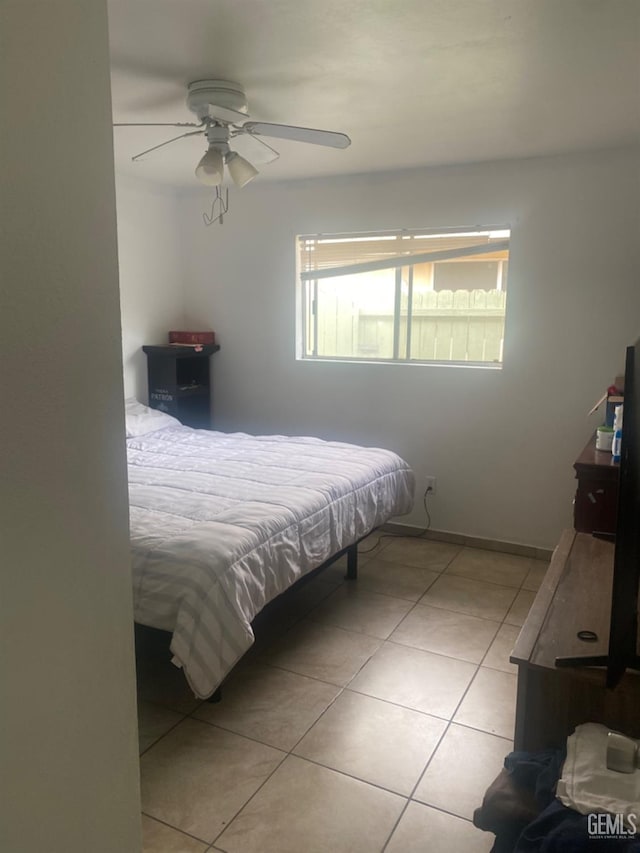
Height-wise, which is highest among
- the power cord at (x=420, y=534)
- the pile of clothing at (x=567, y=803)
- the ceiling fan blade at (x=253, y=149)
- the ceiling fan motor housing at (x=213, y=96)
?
the ceiling fan motor housing at (x=213, y=96)

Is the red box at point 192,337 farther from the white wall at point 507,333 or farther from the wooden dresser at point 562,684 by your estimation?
the wooden dresser at point 562,684

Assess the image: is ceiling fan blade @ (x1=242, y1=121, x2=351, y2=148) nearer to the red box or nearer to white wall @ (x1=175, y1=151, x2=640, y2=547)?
white wall @ (x1=175, y1=151, x2=640, y2=547)

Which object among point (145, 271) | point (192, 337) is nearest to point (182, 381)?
point (192, 337)

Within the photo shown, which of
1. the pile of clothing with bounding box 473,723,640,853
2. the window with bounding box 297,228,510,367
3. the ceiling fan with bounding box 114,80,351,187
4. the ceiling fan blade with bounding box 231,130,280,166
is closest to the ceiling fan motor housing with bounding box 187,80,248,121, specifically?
the ceiling fan with bounding box 114,80,351,187

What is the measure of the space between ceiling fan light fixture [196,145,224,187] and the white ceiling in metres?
0.27

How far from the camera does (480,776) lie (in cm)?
204

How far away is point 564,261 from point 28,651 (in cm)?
358

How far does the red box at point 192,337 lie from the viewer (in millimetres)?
4719

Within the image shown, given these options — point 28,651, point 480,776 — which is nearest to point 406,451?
point 480,776

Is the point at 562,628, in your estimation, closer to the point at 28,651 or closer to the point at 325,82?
the point at 28,651

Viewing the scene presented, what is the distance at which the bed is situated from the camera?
2141mm

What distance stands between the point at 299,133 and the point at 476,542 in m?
2.81

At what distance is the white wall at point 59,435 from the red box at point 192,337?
3853 millimetres

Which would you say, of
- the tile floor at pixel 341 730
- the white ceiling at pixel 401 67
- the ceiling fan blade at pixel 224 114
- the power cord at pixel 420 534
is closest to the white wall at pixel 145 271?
the white ceiling at pixel 401 67
